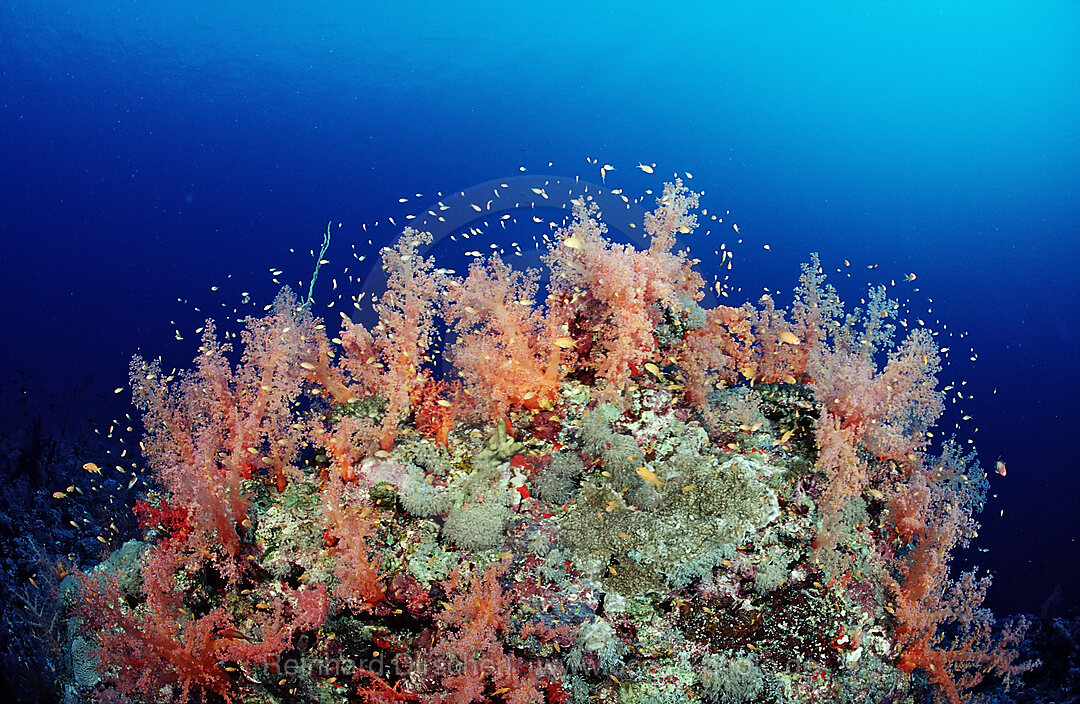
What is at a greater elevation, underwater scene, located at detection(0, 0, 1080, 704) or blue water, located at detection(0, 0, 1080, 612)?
blue water, located at detection(0, 0, 1080, 612)

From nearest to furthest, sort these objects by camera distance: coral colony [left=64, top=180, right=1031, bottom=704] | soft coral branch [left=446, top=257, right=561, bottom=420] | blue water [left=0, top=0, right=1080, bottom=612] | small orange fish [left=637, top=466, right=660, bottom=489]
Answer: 1. coral colony [left=64, top=180, right=1031, bottom=704]
2. small orange fish [left=637, top=466, right=660, bottom=489]
3. soft coral branch [left=446, top=257, right=561, bottom=420]
4. blue water [left=0, top=0, right=1080, bottom=612]

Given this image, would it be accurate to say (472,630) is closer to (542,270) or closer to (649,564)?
(649,564)

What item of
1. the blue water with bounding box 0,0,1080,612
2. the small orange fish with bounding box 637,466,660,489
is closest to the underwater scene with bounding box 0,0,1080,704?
the small orange fish with bounding box 637,466,660,489

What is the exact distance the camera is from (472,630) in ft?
12.0

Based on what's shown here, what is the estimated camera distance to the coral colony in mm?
3867

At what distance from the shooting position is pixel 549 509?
14.8ft

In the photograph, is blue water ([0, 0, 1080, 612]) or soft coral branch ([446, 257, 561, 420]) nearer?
soft coral branch ([446, 257, 561, 420])

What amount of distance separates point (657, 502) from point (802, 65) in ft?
237

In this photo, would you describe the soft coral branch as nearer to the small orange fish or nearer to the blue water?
the small orange fish

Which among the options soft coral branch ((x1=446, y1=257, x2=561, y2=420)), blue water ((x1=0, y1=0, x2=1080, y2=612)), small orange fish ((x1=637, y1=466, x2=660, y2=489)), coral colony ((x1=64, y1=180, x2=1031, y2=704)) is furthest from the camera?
blue water ((x1=0, y1=0, x2=1080, y2=612))

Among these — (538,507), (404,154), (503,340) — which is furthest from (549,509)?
(404,154)

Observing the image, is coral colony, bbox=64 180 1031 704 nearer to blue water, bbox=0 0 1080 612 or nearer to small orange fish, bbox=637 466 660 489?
small orange fish, bbox=637 466 660 489

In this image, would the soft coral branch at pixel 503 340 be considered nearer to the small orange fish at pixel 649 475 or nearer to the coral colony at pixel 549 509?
the coral colony at pixel 549 509

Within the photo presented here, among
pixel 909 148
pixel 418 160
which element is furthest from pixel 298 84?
pixel 909 148
